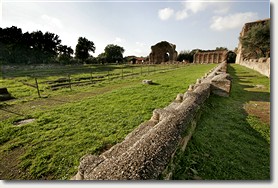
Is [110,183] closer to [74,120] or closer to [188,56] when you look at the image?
[74,120]

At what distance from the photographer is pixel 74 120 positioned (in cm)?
547

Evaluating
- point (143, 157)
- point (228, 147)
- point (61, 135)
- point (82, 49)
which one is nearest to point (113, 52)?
point (82, 49)

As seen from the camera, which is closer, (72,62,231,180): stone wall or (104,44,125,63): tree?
(72,62,231,180): stone wall

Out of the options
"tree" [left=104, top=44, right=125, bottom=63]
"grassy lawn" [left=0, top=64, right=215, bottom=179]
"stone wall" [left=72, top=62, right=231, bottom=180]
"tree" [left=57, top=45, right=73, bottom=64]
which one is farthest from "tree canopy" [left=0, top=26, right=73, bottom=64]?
"stone wall" [left=72, top=62, right=231, bottom=180]

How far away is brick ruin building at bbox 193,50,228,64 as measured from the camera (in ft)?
195

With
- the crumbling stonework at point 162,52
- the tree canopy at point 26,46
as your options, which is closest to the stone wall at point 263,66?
the crumbling stonework at point 162,52

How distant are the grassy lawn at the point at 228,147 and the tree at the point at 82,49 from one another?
64.0 m

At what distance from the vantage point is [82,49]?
6225 cm

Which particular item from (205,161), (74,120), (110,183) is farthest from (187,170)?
(74,120)

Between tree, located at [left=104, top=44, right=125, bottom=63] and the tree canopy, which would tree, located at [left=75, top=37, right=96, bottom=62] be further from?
tree, located at [left=104, top=44, right=125, bottom=63]

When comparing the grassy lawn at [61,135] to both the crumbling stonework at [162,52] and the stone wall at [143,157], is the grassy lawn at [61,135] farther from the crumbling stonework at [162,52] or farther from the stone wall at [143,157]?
the crumbling stonework at [162,52]

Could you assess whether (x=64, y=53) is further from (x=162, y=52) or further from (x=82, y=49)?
(x=162, y=52)

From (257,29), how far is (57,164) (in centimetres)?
3796

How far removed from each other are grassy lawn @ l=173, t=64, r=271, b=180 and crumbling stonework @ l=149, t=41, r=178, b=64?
57.2 metres
